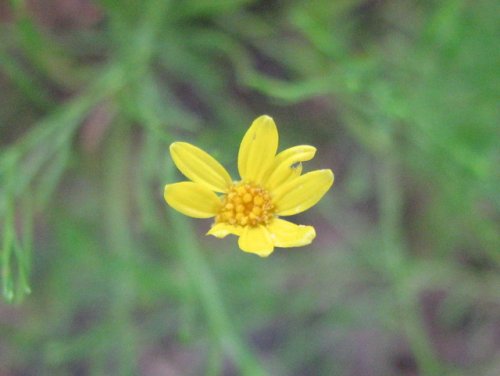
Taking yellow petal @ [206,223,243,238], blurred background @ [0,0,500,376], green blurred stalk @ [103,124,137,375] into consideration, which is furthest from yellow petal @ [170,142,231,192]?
green blurred stalk @ [103,124,137,375]

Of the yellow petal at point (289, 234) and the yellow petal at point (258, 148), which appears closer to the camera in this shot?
the yellow petal at point (289, 234)

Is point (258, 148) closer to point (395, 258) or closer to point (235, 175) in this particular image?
point (235, 175)

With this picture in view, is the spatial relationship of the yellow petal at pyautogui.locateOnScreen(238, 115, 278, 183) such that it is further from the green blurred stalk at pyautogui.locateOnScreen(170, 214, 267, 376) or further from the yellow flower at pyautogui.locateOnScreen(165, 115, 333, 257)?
the green blurred stalk at pyautogui.locateOnScreen(170, 214, 267, 376)

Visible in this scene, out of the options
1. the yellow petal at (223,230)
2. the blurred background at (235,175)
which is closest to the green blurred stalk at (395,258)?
the blurred background at (235,175)

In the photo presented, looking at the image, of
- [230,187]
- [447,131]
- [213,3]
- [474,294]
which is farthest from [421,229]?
[230,187]

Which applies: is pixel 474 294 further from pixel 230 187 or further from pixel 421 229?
pixel 230 187

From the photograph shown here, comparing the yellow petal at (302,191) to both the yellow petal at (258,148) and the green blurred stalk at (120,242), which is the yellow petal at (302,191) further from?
the green blurred stalk at (120,242)
